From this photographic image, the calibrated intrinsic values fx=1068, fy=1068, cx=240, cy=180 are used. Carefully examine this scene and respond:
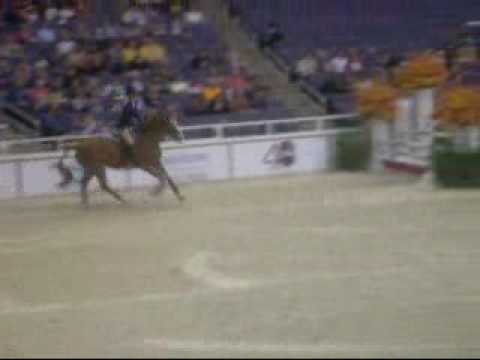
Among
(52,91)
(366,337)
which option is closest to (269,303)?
(366,337)

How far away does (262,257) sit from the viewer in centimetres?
1178

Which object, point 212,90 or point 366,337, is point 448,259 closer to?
point 366,337

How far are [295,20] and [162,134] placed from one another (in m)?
12.4

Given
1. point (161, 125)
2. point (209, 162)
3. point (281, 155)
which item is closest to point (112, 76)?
point (209, 162)

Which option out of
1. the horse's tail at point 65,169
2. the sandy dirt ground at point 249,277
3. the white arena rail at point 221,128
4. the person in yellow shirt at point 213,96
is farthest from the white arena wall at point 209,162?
the sandy dirt ground at point 249,277

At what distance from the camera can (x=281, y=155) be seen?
22688mm

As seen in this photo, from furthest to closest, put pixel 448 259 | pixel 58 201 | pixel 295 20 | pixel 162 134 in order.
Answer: pixel 295 20 < pixel 58 201 < pixel 162 134 < pixel 448 259

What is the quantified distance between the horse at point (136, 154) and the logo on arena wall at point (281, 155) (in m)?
4.54

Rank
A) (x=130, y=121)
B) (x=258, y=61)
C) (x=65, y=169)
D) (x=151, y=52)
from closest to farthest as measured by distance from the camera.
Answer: (x=130, y=121)
(x=65, y=169)
(x=151, y=52)
(x=258, y=61)

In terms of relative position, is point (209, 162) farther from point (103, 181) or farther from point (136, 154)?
point (136, 154)

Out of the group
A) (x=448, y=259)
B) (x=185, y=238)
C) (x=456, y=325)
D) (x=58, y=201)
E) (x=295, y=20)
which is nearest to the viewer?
(x=456, y=325)

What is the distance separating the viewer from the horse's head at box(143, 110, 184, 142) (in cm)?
1764

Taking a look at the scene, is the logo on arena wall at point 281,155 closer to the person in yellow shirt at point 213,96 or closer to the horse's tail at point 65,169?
the person in yellow shirt at point 213,96

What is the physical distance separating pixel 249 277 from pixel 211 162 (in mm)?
11503
